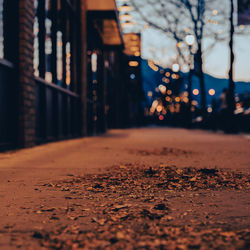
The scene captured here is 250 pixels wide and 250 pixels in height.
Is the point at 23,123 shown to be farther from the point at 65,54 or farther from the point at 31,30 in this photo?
the point at 65,54

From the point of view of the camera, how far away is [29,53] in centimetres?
804

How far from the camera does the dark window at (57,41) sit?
372 inches

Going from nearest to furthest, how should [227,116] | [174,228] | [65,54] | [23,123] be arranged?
[174,228] → [23,123] → [65,54] → [227,116]

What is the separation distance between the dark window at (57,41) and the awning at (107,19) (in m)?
1.01

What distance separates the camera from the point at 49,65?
10.7 m

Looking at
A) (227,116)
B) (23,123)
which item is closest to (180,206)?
(23,123)

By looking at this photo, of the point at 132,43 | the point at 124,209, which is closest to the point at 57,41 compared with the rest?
the point at 124,209

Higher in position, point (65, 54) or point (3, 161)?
point (65, 54)

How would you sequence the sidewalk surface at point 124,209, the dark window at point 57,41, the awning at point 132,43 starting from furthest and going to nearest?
the awning at point 132,43 → the dark window at point 57,41 → the sidewalk surface at point 124,209

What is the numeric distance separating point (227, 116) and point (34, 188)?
16491 millimetres

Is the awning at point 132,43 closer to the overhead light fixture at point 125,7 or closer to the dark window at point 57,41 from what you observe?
the overhead light fixture at point 125,7

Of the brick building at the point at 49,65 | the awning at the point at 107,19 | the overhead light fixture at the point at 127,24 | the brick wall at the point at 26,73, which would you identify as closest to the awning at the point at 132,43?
the overhead light fixture at the point at 127,24

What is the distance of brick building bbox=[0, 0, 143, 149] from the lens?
753 cm

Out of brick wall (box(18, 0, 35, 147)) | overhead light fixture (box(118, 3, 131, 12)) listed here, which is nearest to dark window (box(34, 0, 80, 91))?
brick wall (box(18, 0, 35, 147))
